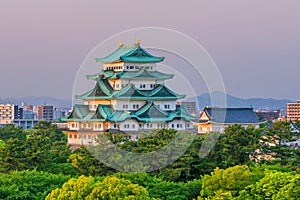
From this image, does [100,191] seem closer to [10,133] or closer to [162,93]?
[162,93]

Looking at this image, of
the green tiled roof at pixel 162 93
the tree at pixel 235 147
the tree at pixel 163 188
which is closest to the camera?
the tree at pixel 163 188

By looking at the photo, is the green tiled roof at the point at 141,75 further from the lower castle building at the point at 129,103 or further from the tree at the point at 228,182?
the tree at the point at 228,182

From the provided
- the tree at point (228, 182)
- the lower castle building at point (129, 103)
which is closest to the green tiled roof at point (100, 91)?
the lower castle building at point (129, 103)

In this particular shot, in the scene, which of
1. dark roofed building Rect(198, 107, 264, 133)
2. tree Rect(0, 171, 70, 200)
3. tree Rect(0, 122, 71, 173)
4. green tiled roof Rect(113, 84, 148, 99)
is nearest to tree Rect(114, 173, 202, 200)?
tree Rect(0, 171, 70, 200)

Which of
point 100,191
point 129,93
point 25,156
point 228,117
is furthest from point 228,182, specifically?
point 228,117

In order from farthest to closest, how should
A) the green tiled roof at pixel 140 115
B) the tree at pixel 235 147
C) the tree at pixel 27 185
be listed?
the green tiled roof at pixel 140 115 → the tree at pixel 235 147 → the tree at pixel 27 185
